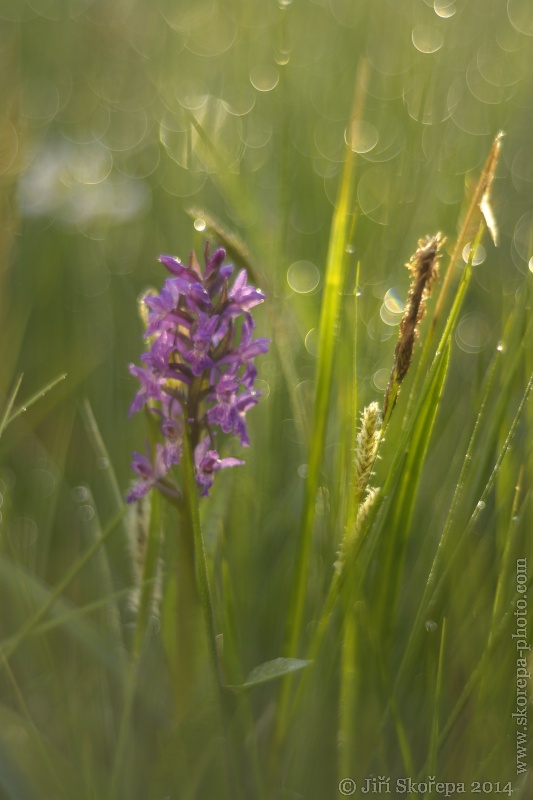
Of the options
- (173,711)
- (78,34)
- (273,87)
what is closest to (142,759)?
(173,711)

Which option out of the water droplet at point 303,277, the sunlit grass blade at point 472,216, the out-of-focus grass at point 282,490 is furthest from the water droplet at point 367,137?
the sunlit grass blade at point 472,216

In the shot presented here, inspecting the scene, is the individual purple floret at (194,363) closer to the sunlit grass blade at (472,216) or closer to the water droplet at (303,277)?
the sunlit grass blade at (472,216)

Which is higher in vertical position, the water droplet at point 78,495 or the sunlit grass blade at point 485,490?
the water droplet at point 78,495

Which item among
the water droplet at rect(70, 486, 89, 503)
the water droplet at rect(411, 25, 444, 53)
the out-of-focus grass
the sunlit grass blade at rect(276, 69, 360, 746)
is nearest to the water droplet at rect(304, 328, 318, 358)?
the out-of-focus grass

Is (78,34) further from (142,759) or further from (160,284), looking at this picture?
(142,759)

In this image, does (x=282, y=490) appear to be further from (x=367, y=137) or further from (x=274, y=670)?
(x=367, y=137)

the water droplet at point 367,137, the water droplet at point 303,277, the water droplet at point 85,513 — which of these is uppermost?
the water droplet at point 367,137
